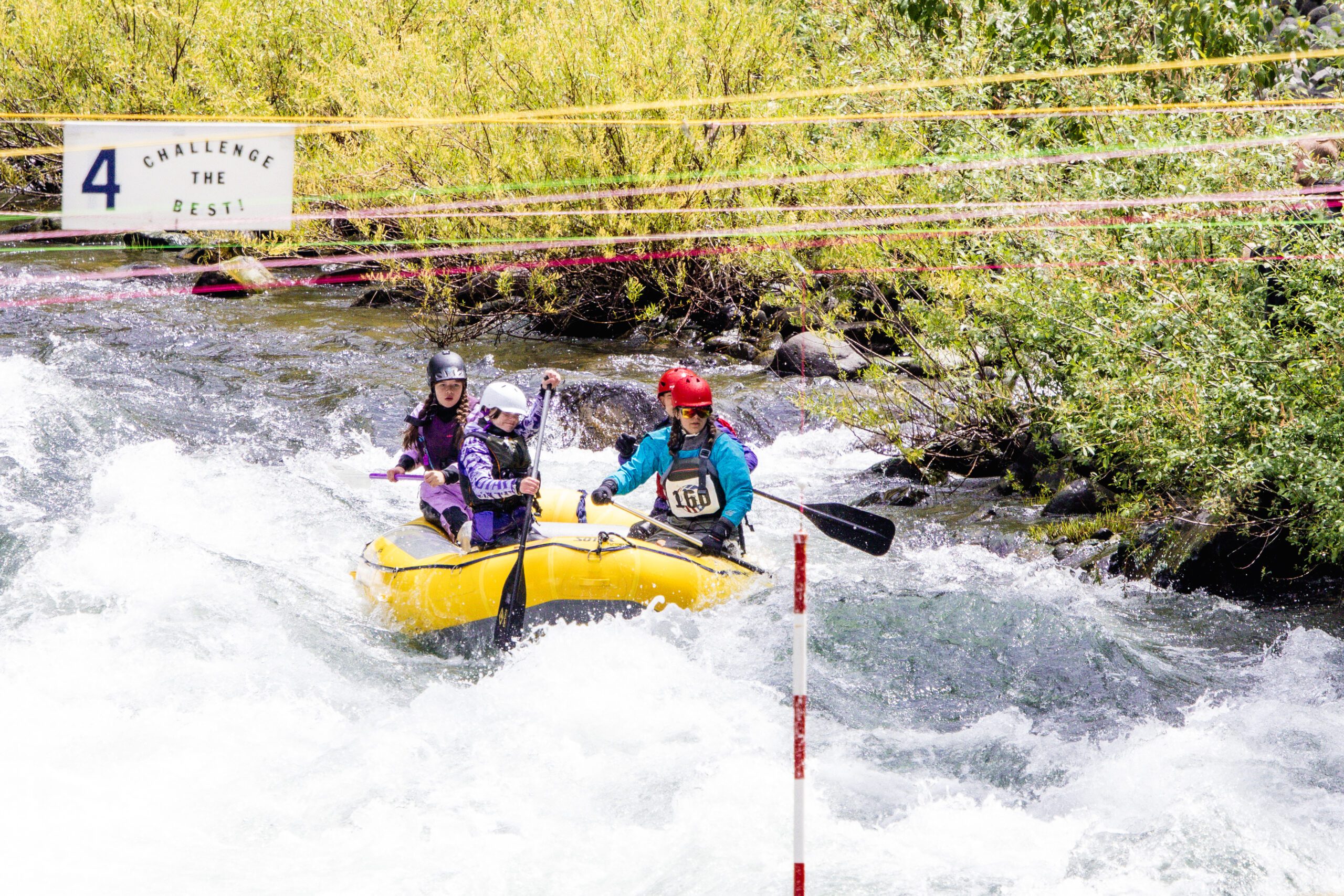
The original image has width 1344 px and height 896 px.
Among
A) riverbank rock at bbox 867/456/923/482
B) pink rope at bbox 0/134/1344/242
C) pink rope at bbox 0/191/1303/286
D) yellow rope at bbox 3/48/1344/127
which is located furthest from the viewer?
riverbank rock at bbox 867/456/923/482

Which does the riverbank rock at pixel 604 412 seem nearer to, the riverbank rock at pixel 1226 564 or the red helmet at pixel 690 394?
the red helmet at pixel 690 394

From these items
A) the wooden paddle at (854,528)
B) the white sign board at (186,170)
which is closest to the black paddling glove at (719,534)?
the wooden paddle at (854,528)

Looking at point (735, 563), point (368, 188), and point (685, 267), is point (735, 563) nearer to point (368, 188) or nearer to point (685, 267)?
point (685, 267)

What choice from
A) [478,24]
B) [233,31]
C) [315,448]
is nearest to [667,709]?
[315,448]

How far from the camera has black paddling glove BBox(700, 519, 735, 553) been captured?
6281 millimetres

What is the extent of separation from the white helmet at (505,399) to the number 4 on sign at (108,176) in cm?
311

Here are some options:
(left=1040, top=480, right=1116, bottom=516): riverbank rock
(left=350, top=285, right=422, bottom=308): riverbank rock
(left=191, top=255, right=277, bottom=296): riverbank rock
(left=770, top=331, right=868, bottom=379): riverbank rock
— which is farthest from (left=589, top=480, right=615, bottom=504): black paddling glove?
(left=191, top=255, right=277, bottom=296): riverbank rock

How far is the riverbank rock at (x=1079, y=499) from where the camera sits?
7.73 m

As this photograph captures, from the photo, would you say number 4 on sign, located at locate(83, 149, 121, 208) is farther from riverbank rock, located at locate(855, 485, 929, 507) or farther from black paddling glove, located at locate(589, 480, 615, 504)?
riverbank rock, located at locate(855, 485, 929, 507)

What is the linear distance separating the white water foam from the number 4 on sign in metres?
2.66

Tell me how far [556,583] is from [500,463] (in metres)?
0.85

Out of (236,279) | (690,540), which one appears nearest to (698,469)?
(690,540)

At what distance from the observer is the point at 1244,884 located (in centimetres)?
381

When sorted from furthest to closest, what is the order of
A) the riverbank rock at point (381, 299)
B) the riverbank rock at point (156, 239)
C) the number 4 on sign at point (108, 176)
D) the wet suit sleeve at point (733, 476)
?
the riverbank rock at point (156, 239)
the riverbank rock at point (381, 299)
the number 4 on sign at point (108, 176)
the wet suit sleeve at point (733, 476)
